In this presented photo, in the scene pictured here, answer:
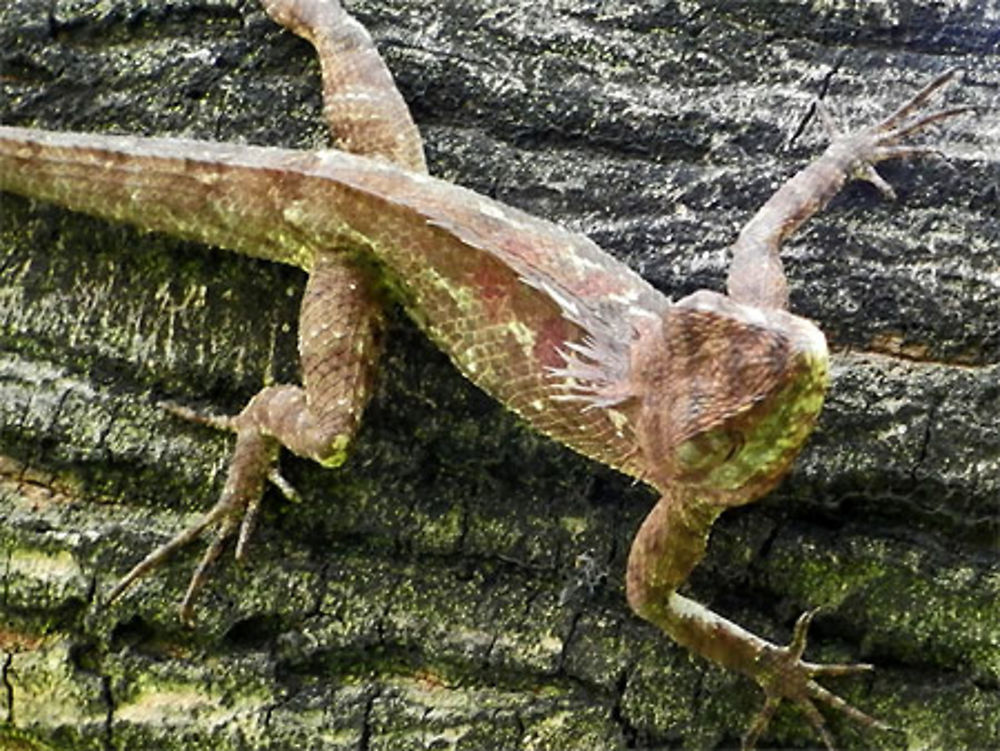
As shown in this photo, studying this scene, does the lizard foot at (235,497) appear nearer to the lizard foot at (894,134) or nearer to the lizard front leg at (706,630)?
the lizard front leg at (706,630)

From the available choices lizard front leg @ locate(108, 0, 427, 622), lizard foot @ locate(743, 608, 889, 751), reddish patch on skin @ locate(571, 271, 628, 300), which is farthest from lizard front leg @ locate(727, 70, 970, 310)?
lizard front leg @ locate(108, 0, 427, 622)

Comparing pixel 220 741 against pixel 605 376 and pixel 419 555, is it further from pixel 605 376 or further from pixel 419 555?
pixel 605 376

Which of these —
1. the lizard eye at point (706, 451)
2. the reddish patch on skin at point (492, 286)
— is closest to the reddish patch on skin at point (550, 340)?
the reddish patch on skin at point (492, 286)

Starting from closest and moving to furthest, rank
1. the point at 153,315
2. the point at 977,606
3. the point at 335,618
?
the point at 977,606
the point at 335,618
the point at 153,315

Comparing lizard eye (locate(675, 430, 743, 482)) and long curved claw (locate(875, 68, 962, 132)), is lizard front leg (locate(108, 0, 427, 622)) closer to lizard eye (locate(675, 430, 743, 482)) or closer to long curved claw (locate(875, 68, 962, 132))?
lizard eye (locate(675, 430, 743, 482))

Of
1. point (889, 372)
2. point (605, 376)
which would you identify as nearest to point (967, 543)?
point (889, 372)

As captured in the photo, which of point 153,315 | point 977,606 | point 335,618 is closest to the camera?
point 977,606

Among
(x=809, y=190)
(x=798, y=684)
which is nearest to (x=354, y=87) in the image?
(x=809, y=190)

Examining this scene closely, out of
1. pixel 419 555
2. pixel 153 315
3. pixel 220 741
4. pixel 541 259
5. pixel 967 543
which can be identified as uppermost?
pixel 541 259
